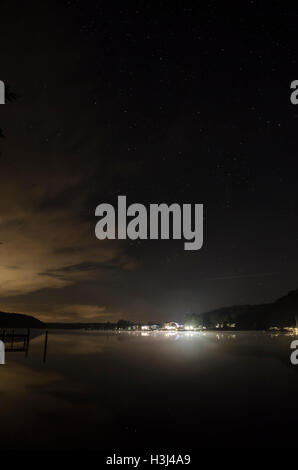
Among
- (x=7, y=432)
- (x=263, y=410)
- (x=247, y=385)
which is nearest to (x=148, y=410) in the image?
(x=263, y=410)

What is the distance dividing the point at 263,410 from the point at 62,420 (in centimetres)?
1009

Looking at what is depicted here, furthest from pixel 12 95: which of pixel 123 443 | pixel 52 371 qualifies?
pixel 52 371

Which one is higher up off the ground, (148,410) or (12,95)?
(12,95)

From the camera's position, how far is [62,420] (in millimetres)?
17750

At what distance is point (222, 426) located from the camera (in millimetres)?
16953

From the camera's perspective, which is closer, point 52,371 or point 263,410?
point 263,410

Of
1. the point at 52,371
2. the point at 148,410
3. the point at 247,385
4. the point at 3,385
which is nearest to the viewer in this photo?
the point at 148,410

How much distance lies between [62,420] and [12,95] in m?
13.7
